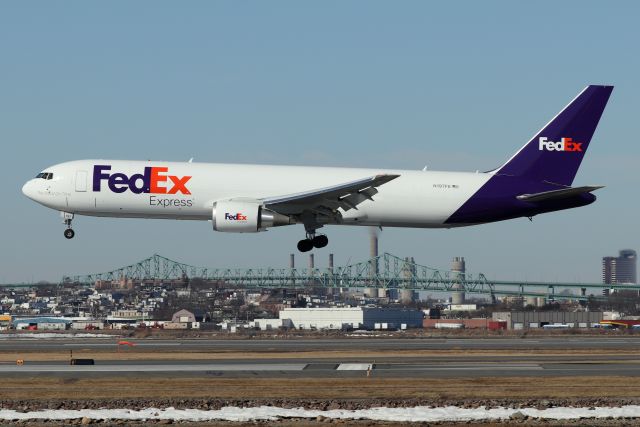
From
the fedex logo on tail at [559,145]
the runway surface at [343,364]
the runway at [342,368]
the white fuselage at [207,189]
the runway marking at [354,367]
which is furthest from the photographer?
the fedex logo on tail at [559,145]

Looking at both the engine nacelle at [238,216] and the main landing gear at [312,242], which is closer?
the engine nacelle at [238,216]

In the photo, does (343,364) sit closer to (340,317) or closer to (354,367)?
(354,367)

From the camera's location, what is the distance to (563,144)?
55.7 meters

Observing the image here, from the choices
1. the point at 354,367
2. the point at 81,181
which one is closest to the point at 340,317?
the point at 81,181

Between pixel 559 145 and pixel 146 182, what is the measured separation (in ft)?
74.3

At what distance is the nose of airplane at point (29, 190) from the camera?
53.5m

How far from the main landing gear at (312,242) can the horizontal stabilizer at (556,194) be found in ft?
35.1

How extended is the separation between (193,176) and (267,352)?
10.8 meters

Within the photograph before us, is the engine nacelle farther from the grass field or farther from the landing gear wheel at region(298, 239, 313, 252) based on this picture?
the grass field

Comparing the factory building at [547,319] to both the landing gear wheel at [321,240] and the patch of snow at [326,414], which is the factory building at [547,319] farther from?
the patch of snow at [326,414]

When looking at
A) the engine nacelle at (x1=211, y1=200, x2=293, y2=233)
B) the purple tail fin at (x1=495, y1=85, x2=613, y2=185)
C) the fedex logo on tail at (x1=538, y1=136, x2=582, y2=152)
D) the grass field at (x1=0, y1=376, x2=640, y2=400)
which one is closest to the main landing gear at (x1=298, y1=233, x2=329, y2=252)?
the engine nacelle at (x1=211, y1=200, x2=293, y2=233)

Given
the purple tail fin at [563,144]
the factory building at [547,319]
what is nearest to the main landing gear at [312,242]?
the purple tail fin at [563,144]

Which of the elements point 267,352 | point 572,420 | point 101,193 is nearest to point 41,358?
point 101,193

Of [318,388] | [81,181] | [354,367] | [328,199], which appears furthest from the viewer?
[81,181]
